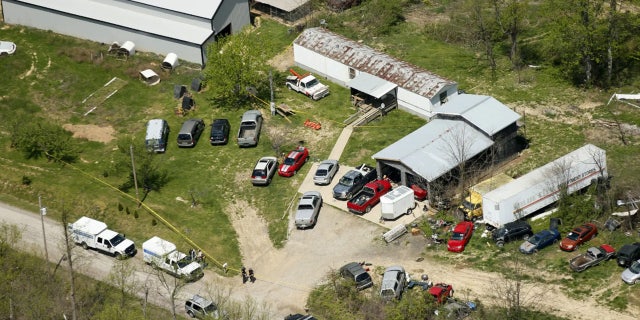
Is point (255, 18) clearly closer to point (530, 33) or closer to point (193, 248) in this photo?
point (530, 33)

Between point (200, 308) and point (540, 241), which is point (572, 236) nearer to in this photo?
point (540, 241)

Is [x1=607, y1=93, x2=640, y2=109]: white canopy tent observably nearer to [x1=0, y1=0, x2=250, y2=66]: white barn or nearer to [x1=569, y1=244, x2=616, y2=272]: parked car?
[x1=569, y1=244, x2=616, y2=272]: parked car

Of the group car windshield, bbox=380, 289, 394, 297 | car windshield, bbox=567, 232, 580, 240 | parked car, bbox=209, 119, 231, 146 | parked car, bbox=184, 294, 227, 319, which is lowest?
parked car, bbox=209, 119, 231, 146

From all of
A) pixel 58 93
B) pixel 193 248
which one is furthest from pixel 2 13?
pixel 193 248

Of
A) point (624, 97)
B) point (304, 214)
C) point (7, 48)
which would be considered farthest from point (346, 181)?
point (7, 48)

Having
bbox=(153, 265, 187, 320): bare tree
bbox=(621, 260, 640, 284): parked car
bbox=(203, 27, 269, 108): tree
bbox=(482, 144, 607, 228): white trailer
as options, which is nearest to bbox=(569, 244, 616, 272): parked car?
bbox=(621, 260, 640, 284): parked car

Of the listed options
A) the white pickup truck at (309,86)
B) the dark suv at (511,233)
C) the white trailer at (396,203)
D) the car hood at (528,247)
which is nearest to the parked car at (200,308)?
the white trailer at (396,203)
